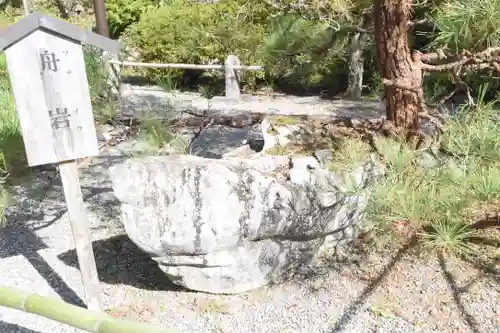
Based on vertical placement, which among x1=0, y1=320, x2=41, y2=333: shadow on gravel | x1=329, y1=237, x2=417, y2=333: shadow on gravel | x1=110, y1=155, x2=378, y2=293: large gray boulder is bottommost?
x1=0, y1=320, x2=41, y2=333: shadow on gravel

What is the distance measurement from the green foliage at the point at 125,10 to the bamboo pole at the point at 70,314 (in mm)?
5749

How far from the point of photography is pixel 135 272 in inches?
86.2

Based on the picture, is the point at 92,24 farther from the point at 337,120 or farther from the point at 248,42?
the point at 337,120

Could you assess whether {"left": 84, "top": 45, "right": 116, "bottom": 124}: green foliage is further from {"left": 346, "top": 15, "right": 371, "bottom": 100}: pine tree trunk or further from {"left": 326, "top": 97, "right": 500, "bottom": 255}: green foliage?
{"left": 346, "top": 15, "right": 371, "bottom": 100}: pine tree trunk

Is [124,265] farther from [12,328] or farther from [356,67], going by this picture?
[356,67]

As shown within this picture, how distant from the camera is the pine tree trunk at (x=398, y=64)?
206 centimetres

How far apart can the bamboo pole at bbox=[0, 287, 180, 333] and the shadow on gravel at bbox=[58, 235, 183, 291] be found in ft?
1.44

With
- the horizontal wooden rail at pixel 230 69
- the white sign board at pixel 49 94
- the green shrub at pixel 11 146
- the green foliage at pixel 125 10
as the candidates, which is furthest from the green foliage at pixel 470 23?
the green foliage at pixel 125 10

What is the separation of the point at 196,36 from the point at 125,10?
6.26 feet

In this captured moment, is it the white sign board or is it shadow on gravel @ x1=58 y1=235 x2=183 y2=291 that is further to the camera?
shadow on gravel @ x1=58 y1=235 x2=183 y2=291

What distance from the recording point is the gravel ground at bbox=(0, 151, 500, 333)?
1790 millimetres

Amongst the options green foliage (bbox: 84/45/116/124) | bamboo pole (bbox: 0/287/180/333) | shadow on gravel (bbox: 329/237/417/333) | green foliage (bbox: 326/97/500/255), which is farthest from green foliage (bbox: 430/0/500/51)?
green foliage (bbox: 84/45/116/124)

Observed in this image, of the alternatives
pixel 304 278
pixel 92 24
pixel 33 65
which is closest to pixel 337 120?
pixel 304 278

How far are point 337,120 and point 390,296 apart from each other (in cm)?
114
